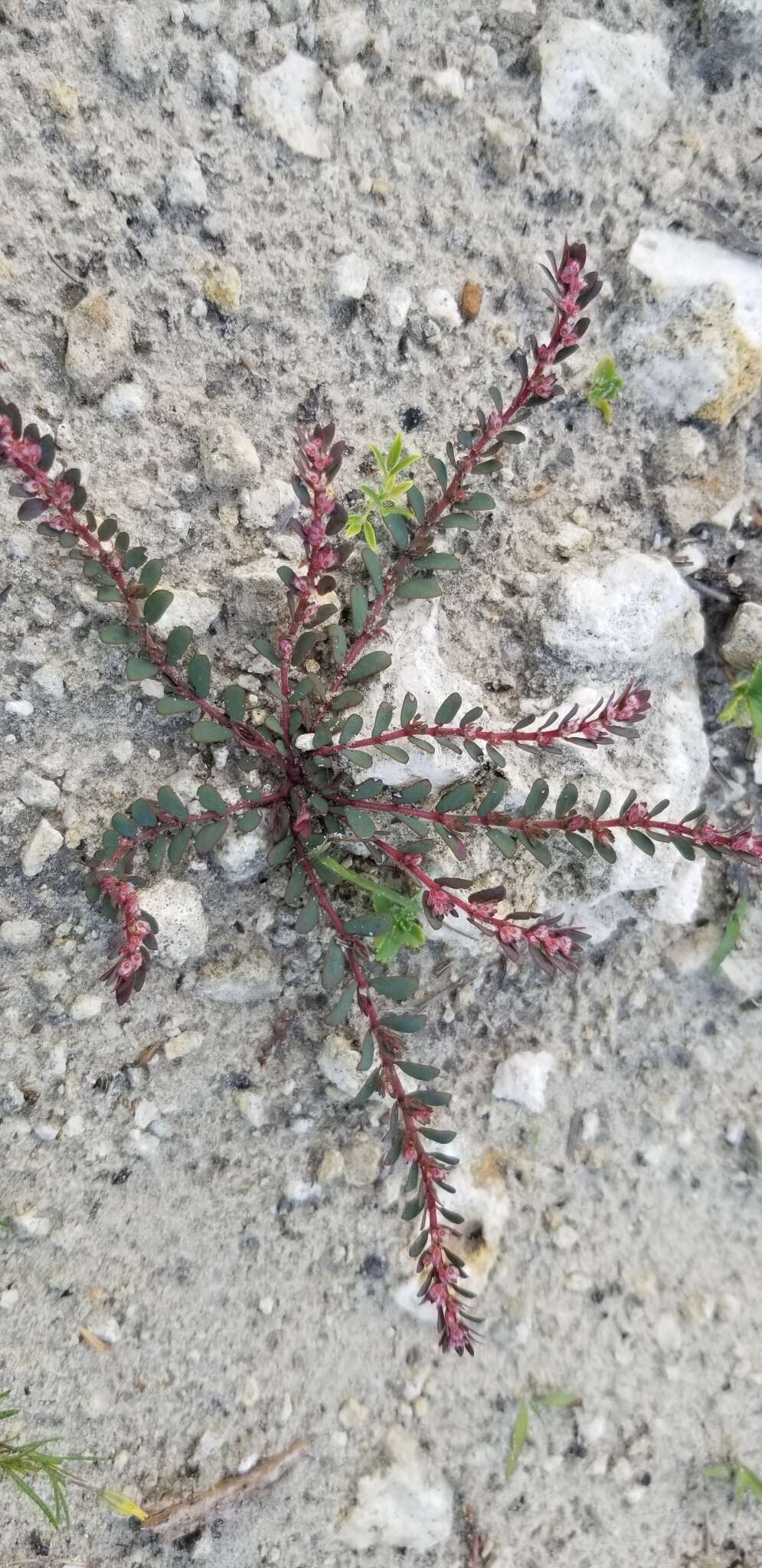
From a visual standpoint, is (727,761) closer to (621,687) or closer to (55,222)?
(621,687)

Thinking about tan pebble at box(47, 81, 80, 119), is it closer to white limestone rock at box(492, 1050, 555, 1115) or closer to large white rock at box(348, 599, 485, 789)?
large white rock at box(348, 599, 485, 789)

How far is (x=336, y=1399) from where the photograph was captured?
334cm

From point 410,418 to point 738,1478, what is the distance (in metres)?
4.10

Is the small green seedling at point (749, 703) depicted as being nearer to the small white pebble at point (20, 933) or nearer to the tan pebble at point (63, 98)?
the small white pebble at point (20, 933)

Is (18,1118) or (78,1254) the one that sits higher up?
(18,1118)

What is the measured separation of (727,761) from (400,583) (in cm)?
155

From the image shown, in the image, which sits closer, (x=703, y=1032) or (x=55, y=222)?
(x=55, y=222)

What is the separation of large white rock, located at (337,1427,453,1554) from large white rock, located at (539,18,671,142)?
15.4 feet

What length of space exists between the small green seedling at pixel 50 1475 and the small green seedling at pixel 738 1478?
2.09 metres

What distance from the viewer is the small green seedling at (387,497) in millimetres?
3008

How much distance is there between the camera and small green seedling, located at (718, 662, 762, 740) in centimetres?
343

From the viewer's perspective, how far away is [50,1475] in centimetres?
302

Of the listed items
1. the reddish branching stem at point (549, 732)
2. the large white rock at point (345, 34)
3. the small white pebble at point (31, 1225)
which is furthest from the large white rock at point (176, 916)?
the large white rock at point (345, 34)

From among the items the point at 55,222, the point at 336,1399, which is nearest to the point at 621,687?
the point at 55,222
